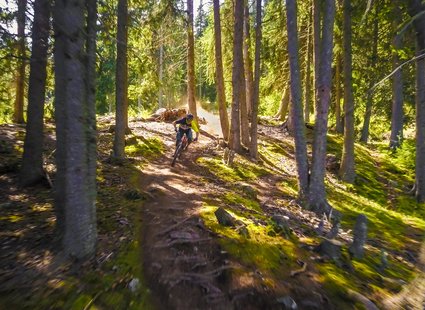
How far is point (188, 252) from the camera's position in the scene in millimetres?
5434

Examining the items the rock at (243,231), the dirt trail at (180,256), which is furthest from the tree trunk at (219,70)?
the rock at (243,231)

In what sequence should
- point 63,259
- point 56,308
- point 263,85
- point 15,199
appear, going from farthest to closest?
point 263,85
point 15,199
point 63,259
point 56,308

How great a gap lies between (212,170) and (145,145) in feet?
12.0

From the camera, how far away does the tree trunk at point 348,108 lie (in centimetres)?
1351

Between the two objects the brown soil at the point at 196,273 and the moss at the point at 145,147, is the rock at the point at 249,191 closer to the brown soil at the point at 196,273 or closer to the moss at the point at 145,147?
the brown soil at the point at 196,273

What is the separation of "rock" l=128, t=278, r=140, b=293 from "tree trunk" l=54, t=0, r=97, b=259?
0.88m

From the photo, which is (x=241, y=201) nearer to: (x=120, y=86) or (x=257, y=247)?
(x=257, y=247)

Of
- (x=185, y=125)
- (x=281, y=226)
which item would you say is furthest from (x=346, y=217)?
(x=185, y=125)

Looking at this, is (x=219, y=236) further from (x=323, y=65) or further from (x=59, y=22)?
(x=323, y=65)

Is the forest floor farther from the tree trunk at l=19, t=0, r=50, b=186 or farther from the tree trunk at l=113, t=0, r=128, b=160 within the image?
the tree trunk at l=113, t=0, r=128, b=160

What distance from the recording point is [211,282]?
4766 mm

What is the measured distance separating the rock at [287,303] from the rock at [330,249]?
6.40ft

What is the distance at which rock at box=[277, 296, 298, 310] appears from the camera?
173 inches

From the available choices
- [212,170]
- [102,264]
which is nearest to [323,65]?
[212,170]
